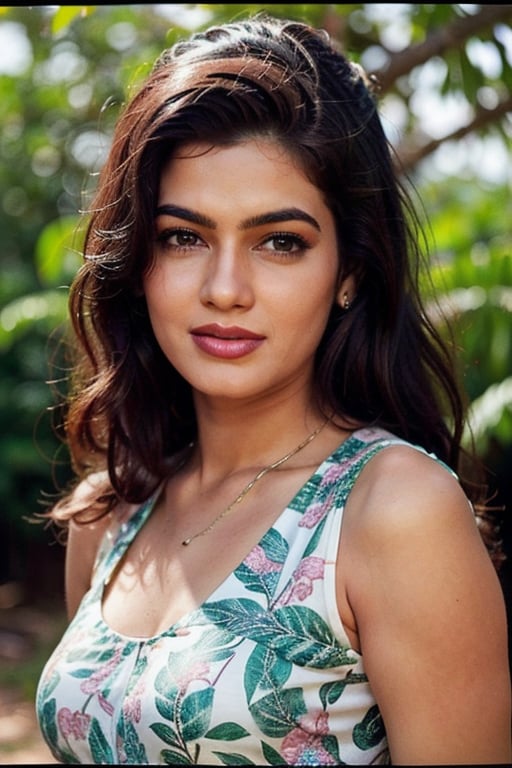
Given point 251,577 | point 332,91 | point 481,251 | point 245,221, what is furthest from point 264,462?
point 481,251

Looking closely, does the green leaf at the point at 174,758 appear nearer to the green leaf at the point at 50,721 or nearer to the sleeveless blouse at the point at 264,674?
the sleeveless blouse at the point at 264,674

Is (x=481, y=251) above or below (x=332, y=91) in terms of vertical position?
below

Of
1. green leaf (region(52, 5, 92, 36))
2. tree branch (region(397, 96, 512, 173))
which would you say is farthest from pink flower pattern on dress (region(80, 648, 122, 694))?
tree branch (region(397, 96, 512, 173))

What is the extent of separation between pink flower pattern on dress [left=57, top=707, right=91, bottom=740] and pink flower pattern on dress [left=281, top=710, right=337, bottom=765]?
427 mm

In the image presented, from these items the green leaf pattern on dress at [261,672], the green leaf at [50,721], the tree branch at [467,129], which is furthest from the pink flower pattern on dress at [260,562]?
the tree branch at [467,129]

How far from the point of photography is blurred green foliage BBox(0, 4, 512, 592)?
333 centimetres

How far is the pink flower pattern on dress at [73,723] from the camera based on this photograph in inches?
79.4

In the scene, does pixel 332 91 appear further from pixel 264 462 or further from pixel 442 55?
pixel 442 55

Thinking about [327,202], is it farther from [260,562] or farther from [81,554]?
[81,554]

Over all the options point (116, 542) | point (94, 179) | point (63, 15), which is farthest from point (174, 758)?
point (94, 179)

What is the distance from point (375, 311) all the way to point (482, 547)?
2.04 feet

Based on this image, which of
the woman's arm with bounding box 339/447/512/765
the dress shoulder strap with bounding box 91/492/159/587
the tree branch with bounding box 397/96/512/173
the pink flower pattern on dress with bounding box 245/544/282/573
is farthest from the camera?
the tree branch with bounding box 397/96/512/173

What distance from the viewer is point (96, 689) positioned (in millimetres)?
2006

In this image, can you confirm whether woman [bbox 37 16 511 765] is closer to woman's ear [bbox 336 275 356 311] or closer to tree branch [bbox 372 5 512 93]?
woman's ear [bbox 336 275 356 311]
